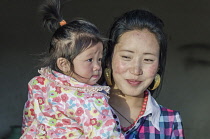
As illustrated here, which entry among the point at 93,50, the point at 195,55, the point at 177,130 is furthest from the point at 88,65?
the point at 195,55

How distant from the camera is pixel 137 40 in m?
2.12

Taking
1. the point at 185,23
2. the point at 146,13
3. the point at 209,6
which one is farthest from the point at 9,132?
the point at 146,13

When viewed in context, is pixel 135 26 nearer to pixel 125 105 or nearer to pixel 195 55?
pixel 125 105

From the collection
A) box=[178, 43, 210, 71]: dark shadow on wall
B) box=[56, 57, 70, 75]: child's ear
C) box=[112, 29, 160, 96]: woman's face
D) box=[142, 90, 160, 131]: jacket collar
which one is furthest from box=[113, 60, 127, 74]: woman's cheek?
box=[178, 43, 210, 71]: dark shadow on wall

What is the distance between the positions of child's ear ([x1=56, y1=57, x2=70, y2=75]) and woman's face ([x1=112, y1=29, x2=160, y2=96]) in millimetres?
446

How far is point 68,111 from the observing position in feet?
5.58

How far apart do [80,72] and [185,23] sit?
4039 mm

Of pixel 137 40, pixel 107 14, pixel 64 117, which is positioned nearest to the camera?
pixel 64 117

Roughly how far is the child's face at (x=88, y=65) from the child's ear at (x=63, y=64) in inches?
1.4

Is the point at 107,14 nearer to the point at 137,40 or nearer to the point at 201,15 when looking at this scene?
the point at 201,15

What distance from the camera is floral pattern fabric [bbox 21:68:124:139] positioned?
5.51 feet

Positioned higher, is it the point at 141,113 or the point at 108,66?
the point at 108,66

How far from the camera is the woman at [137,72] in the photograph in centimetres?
212

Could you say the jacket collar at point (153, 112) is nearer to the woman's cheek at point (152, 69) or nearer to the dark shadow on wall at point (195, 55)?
the woman's cheek at point (152, 69)
